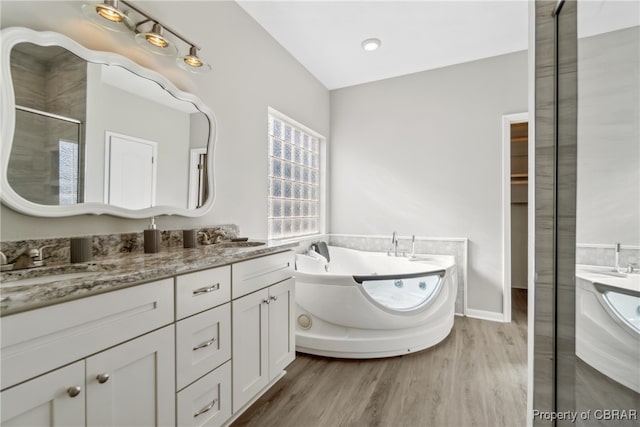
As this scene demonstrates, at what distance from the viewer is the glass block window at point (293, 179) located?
3.09 metres

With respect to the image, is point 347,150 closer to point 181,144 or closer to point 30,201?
point 181,144

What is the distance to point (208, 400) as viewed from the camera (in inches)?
54.1

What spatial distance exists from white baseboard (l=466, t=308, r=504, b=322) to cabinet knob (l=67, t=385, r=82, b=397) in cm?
346

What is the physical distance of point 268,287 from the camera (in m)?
1.79

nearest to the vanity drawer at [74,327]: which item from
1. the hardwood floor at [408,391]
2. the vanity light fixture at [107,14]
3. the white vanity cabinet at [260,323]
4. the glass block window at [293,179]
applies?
the white vanity cabinet at [260,323]

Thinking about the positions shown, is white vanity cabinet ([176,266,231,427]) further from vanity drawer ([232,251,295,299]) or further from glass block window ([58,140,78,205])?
glass block window ([58,140,78,205])

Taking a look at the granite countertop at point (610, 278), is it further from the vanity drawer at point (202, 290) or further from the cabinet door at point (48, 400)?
the cabinet door at point (48, 400)

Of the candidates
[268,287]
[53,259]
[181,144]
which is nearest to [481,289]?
[268,287]

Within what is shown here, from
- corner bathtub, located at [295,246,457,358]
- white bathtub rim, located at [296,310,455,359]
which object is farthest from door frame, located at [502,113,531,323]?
white bathtub rim, located at [296,310,455,359]

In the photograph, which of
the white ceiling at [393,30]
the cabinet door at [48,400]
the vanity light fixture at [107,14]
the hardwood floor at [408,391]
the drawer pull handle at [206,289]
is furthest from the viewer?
the white ceiling at [393,30]

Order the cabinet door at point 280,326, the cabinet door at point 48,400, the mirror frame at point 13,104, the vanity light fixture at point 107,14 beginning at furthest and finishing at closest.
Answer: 1. the cabinet door at point 280,326
2. the vanity light fixture at point 107,14
3. the mirror frame at point 13,104
4. the cabinet door at point 48,400

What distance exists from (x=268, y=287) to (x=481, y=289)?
103 inches

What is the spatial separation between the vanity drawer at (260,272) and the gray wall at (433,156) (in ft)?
6.84

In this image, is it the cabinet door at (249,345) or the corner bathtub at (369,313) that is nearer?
the cabinet door at (249,345)
